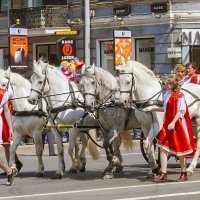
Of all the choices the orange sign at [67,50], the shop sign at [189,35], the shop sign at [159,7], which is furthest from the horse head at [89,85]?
the shop sign at [159,7]

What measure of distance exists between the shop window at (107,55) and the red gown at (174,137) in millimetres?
22471

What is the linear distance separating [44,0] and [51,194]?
88.3 ft

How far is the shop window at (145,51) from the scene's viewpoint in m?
35.9

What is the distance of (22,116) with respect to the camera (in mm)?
16359

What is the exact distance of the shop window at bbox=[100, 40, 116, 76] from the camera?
37.3 meters

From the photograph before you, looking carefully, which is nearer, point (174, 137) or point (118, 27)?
point (174, 137)

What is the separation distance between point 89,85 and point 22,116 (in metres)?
1.80

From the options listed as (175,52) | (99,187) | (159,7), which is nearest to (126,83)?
(99,187)

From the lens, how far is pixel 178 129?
48.4ft

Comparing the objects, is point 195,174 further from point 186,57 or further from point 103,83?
point 186,57

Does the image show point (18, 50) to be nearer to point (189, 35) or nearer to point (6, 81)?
point (189, 35)

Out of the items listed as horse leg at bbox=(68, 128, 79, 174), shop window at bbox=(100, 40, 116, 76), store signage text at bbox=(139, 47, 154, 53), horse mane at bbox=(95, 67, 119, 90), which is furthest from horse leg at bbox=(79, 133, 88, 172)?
shop window at bbox=(100, 40, 116, 76)

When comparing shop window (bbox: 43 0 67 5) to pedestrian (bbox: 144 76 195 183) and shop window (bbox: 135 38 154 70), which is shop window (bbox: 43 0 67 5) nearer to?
shop window (bbox: 135 38 154 70)

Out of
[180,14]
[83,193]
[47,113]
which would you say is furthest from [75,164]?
[180,14]
